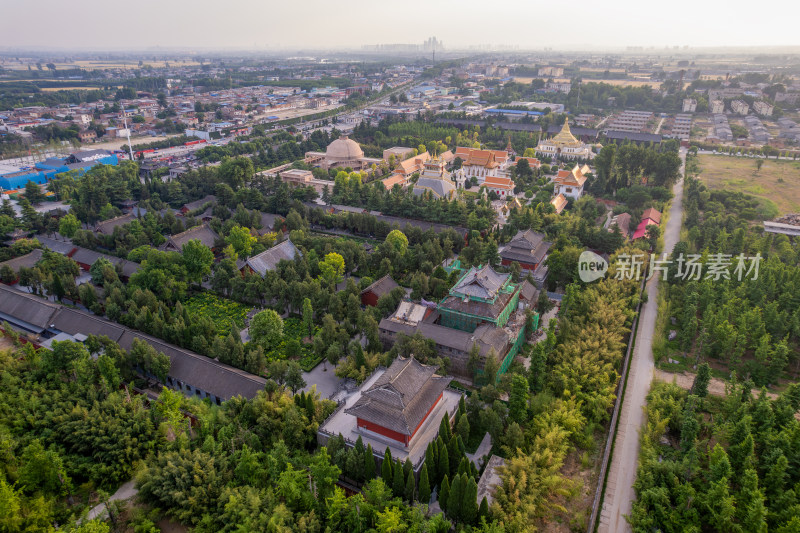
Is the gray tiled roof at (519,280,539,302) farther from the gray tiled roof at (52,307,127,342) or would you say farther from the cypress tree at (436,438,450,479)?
the gray tiled roof at (52,307,127,342)

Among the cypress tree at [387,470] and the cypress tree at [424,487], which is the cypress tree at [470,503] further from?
the cypress tree at [387,470]

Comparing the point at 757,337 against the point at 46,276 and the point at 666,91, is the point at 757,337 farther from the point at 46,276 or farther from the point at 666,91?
the point at 666,91

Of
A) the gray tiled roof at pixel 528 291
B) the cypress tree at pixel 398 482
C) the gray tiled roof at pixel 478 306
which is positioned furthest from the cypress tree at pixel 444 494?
the gray tiled roof at pixel 528 291

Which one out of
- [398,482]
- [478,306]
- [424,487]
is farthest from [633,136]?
[398,482]

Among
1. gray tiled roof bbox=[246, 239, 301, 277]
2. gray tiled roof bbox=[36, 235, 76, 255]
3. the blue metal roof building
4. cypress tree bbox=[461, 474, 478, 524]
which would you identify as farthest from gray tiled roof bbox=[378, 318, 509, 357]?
the blue metal roof building

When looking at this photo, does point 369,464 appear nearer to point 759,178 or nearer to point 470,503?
point 470,503

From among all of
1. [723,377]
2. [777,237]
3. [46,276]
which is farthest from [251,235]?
[777,237]
